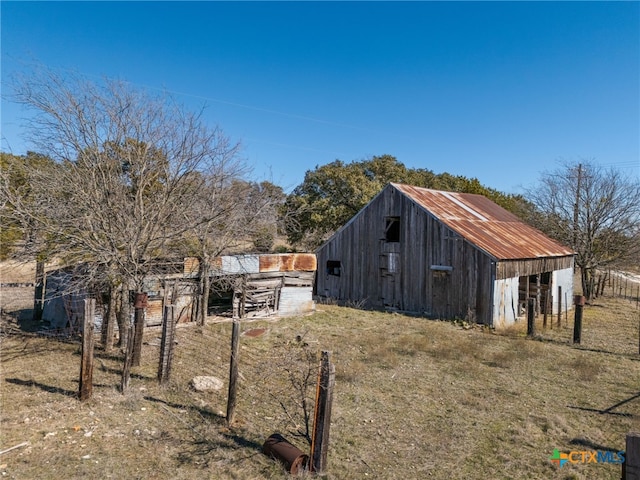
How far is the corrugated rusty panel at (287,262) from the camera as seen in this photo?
14.9 metres

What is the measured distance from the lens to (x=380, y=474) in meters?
5.30

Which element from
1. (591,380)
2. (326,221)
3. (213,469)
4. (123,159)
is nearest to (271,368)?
(213,469)

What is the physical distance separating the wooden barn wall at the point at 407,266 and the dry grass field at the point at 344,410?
13.7 ft

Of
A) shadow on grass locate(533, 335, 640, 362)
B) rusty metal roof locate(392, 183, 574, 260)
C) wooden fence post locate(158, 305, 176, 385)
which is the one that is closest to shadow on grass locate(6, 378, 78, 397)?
wooden fence post locate(158, 305, 176, 385)

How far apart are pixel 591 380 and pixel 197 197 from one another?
10.6 meters

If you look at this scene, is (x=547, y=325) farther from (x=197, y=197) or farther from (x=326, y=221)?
(x=326, y=221)

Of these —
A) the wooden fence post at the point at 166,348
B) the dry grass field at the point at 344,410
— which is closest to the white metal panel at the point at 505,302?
the dry grass field at the point at 344,410

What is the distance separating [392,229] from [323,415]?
50.5ft

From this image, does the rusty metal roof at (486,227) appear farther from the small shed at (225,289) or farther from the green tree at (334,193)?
the green tree at (334,193)

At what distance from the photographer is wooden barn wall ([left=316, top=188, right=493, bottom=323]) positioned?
1616 cm

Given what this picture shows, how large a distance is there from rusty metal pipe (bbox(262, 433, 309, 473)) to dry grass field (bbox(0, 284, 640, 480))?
16 centimetres

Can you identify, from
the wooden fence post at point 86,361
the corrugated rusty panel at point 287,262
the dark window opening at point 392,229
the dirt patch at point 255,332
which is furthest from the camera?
the dark window opening at point 392,229

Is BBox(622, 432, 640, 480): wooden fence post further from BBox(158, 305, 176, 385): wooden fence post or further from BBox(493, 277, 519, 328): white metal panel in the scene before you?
BBox(493, 277, 519, 328): white metal panel

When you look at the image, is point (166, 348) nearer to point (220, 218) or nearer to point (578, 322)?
point (220, 218)
